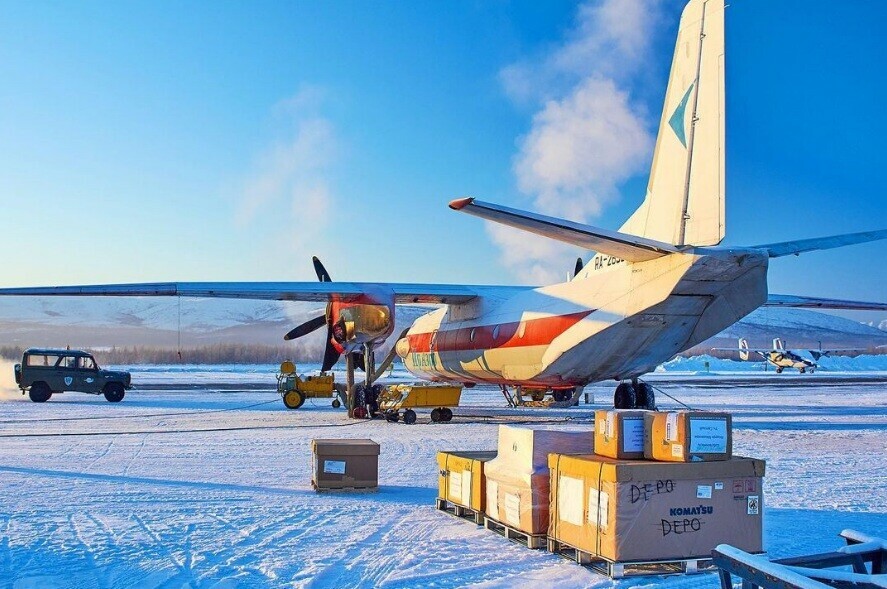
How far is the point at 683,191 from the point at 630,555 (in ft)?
30.0

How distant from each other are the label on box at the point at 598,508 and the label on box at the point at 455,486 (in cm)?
218

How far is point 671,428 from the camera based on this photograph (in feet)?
21.9

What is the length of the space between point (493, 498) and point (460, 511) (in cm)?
86

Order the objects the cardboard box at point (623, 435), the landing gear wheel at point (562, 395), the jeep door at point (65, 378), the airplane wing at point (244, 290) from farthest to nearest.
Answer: the jeep door at point (65, 378), the landing gear wheel at point (562, 395), the airplane wing at point (244, 290), the cardboard box at point (623, 435)

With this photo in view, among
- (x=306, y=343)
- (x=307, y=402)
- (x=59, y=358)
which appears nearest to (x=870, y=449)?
(x=307, y=402)

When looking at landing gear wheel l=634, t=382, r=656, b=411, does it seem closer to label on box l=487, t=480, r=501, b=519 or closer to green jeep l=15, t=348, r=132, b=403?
label on box l=487, t=480, r=501, b=519

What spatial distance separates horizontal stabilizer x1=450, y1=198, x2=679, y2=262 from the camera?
9.30 meters

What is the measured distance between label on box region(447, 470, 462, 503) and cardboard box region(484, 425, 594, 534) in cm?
57

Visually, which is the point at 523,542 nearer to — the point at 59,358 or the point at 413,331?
the point at 413,331

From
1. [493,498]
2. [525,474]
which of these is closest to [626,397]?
[493,498]

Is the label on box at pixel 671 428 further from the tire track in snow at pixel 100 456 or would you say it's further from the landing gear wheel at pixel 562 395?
the landing gear wheel at pixel 562 395

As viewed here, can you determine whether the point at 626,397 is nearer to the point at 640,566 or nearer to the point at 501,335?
the point at 501,335

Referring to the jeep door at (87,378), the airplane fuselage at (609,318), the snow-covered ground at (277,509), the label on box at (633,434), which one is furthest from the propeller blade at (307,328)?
the label on box at (633,434)

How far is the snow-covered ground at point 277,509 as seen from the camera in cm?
628
